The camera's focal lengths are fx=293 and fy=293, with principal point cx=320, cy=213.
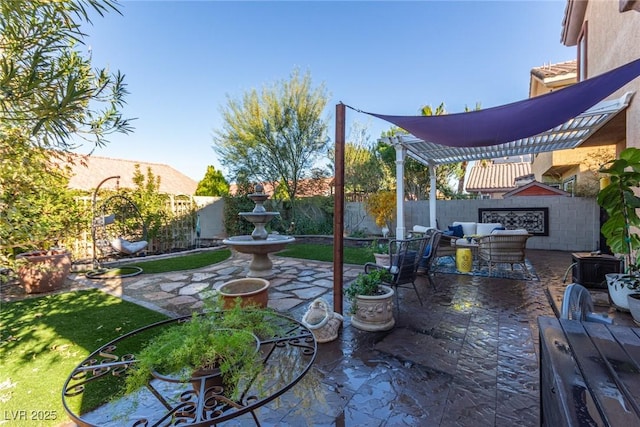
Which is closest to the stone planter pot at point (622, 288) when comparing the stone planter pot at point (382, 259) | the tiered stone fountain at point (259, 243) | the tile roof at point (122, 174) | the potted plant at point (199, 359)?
the stone planter pot at point (382, 259)

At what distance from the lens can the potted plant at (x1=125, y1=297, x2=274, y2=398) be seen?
1239mm

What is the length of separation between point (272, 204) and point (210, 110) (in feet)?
14.2

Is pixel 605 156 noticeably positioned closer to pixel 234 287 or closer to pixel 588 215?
pixel 588 215

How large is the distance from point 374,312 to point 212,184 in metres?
12.8

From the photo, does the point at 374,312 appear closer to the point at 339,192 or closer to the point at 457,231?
the point at 339,192

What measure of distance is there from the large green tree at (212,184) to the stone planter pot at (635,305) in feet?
44.5

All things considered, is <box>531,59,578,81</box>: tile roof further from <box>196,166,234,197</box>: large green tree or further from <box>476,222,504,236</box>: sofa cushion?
<box>196,166,234,197</box>: large green tree

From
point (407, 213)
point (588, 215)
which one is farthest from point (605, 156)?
point (407, 213)

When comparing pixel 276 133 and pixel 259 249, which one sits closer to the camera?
pixel 259 249

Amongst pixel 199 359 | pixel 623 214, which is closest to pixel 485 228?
pixel 623 214

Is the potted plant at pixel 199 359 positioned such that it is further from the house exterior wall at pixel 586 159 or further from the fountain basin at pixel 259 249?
the house exterior wall at pixel 586 159

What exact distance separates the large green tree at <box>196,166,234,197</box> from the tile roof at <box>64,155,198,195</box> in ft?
5.30

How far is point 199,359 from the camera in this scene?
4.17 ft

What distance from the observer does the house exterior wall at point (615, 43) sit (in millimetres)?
4012
